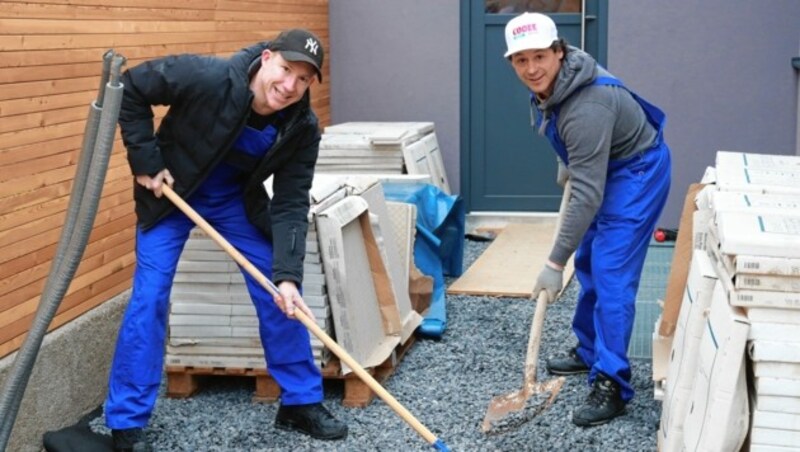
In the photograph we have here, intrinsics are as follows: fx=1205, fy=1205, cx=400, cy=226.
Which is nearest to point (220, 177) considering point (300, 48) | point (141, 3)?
point (300, 48)

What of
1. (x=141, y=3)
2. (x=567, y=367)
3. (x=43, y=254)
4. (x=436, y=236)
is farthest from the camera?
(x=436, y=236)

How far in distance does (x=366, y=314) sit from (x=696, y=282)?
189 cm

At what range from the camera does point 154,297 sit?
16.2 ft

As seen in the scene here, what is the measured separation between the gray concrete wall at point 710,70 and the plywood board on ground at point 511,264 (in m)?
1.23

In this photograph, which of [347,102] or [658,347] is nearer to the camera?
[658,347]

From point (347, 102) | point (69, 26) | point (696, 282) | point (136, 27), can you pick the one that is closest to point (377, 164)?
point (347, 102)

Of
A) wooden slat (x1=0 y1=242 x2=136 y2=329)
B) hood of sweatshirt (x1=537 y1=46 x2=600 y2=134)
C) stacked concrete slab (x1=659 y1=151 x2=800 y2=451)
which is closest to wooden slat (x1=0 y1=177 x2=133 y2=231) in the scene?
wooden slat (x1=0 y1=242 x2=136 y2=329)

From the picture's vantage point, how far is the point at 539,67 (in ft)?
16.8

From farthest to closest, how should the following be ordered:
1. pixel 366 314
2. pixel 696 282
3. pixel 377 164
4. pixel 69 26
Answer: pixel 377 164, pixel 366 314, pixel 69 26, pixel 696 282

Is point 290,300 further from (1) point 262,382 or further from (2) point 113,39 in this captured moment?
(2) point 113,39

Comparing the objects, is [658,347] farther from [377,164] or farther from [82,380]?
[377,164]

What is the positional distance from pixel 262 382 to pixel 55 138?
151cm

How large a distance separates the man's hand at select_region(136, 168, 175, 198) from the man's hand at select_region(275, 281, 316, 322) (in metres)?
0.63

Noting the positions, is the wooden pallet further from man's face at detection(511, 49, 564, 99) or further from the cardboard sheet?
man's face at detection(511, 49, 564, 99)
